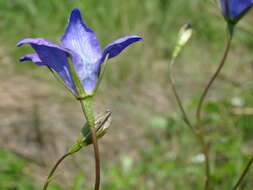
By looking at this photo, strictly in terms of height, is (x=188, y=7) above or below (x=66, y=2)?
below

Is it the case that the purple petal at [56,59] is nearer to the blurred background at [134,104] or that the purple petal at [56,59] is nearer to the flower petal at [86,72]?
the flower petal at [86,72]

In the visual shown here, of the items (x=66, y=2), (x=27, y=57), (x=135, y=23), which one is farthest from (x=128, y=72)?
(x=27, y=57)

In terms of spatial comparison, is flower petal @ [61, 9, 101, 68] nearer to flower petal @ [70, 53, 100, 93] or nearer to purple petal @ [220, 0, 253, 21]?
flower petal @ [70, 53, 100, 93]

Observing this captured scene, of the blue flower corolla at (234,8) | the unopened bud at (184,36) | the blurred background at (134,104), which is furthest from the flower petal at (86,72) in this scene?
the blurred background at (134,104)

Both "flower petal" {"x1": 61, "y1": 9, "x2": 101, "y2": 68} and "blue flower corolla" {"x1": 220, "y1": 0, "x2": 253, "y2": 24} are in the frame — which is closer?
"flower petal" {"x1": 61, "y1": 9, "x2": 101, "y2": 68}

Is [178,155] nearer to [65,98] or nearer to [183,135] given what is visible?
[183,135]

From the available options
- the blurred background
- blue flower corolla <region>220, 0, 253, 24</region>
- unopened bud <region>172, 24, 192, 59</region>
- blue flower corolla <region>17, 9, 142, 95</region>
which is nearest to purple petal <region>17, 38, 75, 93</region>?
blue flower corolla <region>17, 9, 142, 95</region>

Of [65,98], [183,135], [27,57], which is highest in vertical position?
[27,57]
